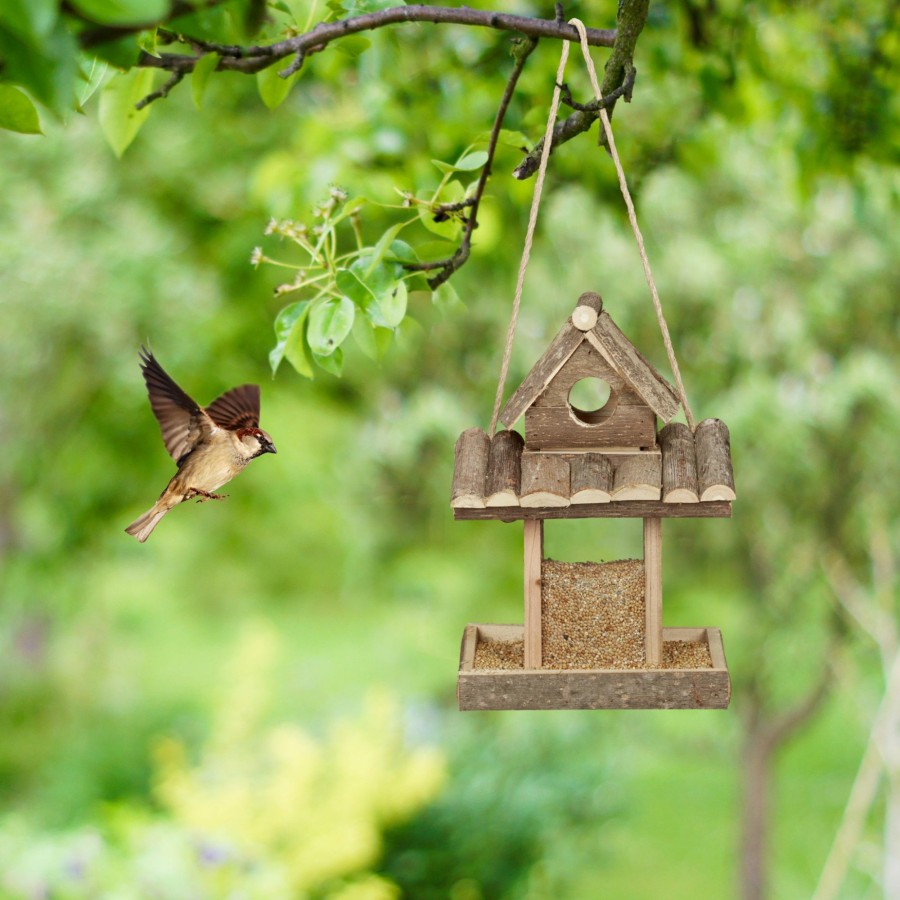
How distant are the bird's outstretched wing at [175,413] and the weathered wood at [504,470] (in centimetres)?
34

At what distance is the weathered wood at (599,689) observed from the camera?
1.32m

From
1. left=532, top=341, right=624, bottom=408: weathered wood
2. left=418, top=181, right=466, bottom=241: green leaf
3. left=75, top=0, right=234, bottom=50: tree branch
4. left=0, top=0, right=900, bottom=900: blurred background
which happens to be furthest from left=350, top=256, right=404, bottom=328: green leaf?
left=0, top=0, right=900, bottom=900: blurred background

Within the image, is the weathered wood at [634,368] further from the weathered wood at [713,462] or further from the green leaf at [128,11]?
the green leaf at [128,11]

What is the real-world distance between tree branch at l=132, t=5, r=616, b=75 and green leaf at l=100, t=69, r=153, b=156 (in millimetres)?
145

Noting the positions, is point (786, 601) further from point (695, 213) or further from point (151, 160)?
point (151, 160)

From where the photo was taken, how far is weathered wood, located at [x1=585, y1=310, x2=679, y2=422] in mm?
1334

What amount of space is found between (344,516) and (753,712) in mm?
2100

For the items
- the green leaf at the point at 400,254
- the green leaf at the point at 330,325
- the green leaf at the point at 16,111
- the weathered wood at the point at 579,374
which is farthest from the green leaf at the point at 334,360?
the green leaf at the point at 16,111

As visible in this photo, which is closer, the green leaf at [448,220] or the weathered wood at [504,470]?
the weathered wood at [504,470]

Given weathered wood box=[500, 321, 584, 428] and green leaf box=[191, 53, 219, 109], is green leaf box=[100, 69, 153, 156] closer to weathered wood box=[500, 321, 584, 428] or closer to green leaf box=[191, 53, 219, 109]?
green leaf box=[191, 53, 219, 109]

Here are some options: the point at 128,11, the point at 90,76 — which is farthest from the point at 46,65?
the point at 90,76

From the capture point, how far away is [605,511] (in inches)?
50.9

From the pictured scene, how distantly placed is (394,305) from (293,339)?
0.46 ft

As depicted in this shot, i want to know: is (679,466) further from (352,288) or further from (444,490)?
(444,490)
